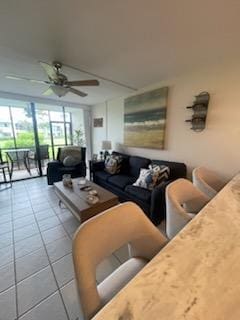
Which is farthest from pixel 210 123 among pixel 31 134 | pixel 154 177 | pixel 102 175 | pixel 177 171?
pixel 31 134

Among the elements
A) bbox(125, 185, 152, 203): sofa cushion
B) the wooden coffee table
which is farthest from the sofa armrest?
the wooden coffee table

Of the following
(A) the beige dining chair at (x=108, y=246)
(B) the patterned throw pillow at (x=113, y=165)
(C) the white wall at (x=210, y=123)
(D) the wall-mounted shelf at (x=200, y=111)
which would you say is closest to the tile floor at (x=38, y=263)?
(A) the beige dining chair at (x=108, y=246)

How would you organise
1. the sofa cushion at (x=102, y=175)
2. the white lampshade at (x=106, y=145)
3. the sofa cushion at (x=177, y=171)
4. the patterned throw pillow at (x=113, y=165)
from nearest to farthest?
the sofa cushion at (x=177, y=171), the sofa cushion at (x=102, y=175), the patterned throw pillow at (x=113, y=165), the white lampshade at (x=106, y=145)

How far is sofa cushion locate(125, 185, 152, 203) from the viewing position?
238cm

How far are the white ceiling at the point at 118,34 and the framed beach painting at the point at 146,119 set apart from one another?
64 centimetres

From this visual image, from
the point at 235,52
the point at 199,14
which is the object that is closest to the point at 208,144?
the point at 235,52

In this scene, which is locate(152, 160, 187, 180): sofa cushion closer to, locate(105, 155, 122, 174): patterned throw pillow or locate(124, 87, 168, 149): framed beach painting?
locate(124, 87, 168, 149): framed beach painting

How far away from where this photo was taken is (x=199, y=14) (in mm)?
1418

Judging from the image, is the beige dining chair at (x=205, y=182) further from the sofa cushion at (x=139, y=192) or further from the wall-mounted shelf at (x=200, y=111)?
the wall-mounted shelf at (x=200, y=111)

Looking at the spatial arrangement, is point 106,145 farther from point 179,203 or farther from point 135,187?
point 179,203

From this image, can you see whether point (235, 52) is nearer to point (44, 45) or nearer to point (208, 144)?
point (208, 144)

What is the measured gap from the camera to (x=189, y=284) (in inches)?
19.7

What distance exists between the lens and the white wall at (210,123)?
7.50ft

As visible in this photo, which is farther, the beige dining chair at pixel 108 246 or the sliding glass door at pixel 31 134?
the sliding glass door at pixel 31 134
